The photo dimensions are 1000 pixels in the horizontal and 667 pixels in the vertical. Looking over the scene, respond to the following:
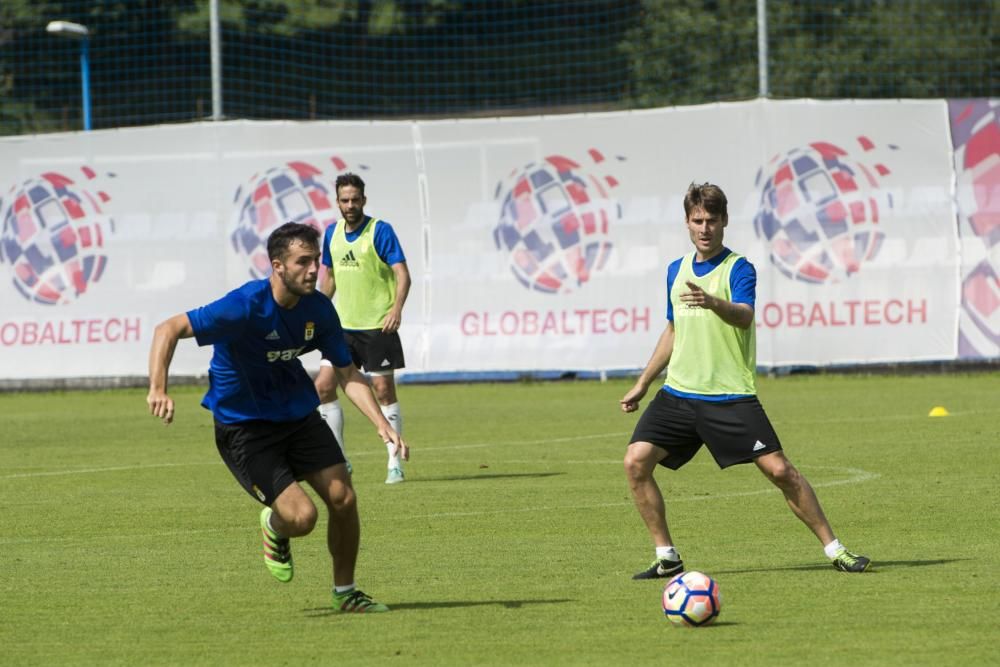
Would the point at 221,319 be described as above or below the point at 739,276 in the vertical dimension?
below

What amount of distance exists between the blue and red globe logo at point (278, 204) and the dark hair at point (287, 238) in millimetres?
15734

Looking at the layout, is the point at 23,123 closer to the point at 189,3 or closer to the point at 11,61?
the point at 11,61

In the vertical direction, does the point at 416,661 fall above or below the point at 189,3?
below

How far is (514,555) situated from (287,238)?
2679mm

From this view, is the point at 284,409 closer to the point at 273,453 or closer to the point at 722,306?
the point at 273,453

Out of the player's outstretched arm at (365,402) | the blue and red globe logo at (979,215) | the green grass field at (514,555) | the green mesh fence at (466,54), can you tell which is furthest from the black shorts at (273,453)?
the green mesh fence at (466,54)

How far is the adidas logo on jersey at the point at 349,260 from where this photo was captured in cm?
1442

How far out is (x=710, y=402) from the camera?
875cm

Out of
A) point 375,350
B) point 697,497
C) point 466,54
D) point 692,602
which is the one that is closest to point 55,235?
point 375,350

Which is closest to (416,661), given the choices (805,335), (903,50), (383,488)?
(383,488)

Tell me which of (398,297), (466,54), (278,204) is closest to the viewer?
(398,297)

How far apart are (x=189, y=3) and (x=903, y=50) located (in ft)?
46.4

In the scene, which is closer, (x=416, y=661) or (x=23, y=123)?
(x=416, y=661)

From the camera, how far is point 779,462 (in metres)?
8.65
